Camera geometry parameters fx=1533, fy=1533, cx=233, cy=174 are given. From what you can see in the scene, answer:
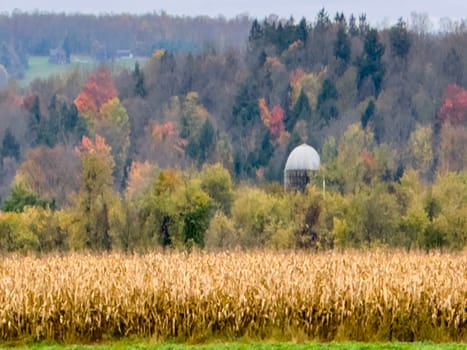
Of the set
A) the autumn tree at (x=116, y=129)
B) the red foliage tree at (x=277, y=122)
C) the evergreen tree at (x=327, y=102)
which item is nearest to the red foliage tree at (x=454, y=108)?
the evergreen tree at (x=327, y=102)

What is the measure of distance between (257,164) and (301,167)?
106ft

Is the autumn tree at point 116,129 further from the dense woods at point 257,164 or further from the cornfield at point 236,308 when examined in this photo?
the cornfield at point 236,308

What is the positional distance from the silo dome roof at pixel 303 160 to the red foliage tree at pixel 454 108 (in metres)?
39.8

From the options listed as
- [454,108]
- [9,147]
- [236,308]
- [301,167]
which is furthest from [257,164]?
[236,308]

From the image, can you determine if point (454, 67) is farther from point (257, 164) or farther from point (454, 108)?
point (257, 164)

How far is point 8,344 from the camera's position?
28094 millimetres

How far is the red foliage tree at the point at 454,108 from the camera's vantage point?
17219 centimetres

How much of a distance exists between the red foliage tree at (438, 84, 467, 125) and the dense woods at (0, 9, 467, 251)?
25 centimetres

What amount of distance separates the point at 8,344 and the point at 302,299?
18.4 feet

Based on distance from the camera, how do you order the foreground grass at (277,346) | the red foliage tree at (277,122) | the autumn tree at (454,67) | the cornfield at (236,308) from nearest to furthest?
the foreground grass at (277,346) → the cornfield at (236,308) → the red foliage tree at (277,122) → the autumn tree at (454,67)

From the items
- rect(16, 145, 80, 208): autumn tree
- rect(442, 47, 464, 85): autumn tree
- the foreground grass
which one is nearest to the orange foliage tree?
rect(442, 47, 464, 85): autumn tree

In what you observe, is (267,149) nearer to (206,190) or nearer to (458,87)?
(458,87)

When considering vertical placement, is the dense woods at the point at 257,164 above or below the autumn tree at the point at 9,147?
above

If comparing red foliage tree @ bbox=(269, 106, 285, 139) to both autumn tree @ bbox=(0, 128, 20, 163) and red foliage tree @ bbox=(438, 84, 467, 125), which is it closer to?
red foliage tree @ bbox=(438, 84, 467, 125)
